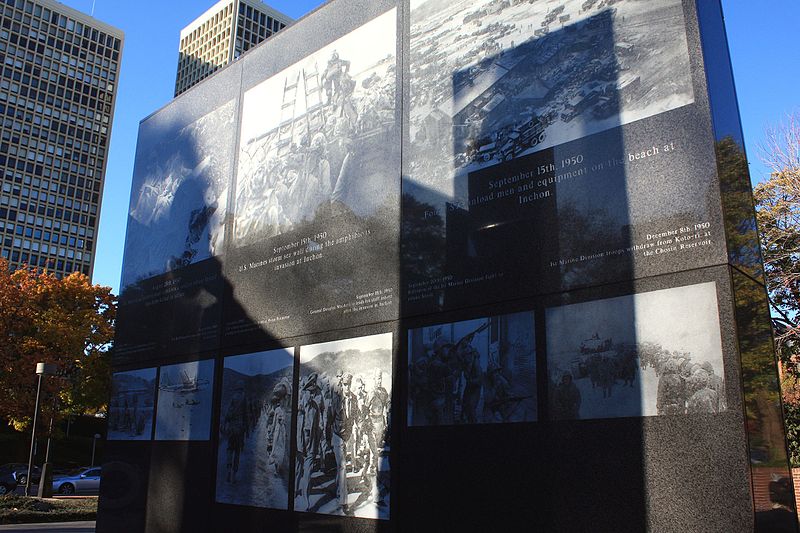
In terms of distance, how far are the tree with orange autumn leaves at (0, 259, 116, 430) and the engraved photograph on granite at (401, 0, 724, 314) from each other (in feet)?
95.2

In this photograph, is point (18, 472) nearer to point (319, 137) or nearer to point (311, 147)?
point (311, 147)

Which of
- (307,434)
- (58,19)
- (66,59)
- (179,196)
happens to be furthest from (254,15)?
(307,434)

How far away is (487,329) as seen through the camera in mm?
6305

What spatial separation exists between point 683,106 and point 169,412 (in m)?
7.78

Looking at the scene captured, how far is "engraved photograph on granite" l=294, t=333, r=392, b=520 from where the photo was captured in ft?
22.6

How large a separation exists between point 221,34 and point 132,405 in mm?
99349

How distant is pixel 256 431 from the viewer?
27.5 feet

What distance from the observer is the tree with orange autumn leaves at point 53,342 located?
100 ft

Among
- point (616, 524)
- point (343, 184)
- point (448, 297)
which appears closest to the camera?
point (616, 524)

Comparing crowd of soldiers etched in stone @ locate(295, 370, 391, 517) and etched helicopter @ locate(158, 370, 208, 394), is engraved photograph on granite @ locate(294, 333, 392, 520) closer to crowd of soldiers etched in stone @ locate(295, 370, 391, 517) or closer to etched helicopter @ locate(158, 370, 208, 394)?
crowd of soldiers etched in stone @ locate(295, 370, 391, 517)

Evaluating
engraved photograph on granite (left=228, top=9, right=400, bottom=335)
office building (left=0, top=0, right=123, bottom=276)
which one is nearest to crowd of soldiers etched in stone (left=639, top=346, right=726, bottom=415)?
engraved photograph on granite (left=228, top=9, right=400, bottom=335)

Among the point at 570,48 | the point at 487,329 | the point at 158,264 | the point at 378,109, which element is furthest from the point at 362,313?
the point at 158,264

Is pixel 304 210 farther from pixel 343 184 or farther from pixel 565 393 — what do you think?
pixel 565 393

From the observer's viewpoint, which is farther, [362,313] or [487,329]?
[362,313]
